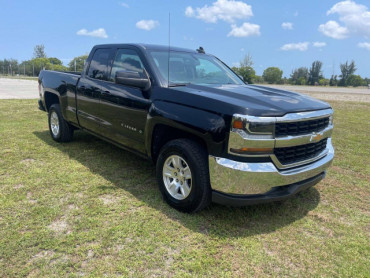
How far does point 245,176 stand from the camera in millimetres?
2740

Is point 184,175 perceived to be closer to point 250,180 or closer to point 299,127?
point 250,180

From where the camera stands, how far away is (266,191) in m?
2.87

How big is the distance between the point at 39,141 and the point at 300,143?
201 inches

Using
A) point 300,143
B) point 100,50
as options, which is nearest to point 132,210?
point 300,143

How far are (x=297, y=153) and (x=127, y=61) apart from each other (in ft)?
8.34

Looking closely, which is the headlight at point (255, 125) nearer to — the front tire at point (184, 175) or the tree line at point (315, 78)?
the front tire at point (184, 175)

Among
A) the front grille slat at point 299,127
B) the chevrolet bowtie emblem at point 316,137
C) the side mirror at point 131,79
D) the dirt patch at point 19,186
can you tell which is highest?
the side mirror at point 131,79

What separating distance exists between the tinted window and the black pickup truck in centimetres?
1

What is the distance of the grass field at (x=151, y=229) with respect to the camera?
250cm

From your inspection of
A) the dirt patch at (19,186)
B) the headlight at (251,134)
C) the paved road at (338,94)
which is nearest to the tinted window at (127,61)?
the headlight at (251,134)

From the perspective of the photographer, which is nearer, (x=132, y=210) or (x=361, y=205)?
(x=132, y=210)

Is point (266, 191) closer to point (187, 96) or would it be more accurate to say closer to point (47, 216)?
point (187, 96)

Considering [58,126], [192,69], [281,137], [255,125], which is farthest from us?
[58,126]

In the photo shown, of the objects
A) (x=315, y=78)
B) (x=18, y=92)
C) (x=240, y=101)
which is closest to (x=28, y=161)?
(x=240, y=101)
